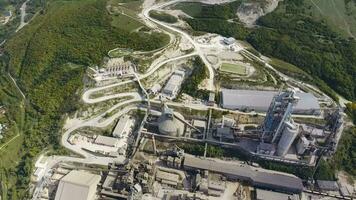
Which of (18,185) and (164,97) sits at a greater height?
(164,97)

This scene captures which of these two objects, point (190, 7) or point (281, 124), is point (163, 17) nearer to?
point (190, 7)

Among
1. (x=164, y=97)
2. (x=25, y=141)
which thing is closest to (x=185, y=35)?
(x=164, y=97)

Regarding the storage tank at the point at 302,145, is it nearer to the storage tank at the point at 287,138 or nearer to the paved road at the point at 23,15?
the storage tank at the point at 287,138

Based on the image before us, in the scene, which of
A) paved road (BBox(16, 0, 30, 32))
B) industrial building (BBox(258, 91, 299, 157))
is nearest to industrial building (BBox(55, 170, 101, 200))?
industrial building (BBox(258, 91, 299, 157))

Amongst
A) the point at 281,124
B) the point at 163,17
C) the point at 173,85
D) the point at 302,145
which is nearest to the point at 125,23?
the point at 163,17

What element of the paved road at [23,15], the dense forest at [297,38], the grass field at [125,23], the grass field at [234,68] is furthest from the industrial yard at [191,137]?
the paved road at [23,15]

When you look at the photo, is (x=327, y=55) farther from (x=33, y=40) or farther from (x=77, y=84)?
(x=33, y=40)
